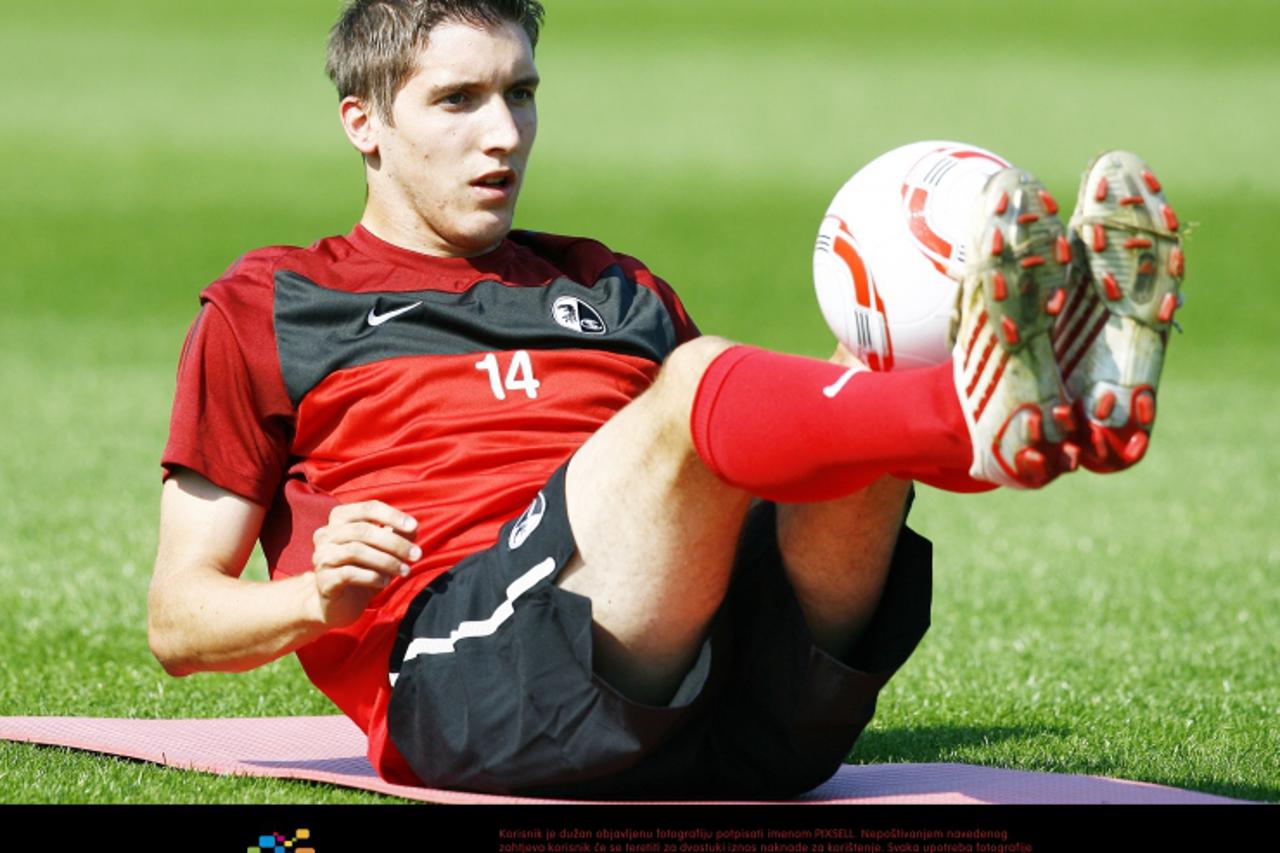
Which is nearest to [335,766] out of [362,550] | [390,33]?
[362,550]

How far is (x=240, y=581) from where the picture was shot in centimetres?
394

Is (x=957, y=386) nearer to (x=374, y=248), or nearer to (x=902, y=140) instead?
(x=374, y=248)

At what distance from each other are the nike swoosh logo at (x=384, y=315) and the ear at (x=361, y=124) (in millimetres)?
545

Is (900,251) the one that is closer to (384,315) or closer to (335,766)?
(384,315)

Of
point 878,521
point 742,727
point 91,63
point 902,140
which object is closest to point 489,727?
point 742,727

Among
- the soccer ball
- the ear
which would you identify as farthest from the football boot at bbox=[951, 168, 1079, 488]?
the ear

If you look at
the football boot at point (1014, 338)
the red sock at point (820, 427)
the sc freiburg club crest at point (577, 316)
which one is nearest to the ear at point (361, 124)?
the sc freiburg club crest at point (577, 316)

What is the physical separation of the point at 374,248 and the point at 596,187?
20682mm

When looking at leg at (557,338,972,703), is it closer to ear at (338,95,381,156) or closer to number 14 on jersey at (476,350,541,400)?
number 14 on jersey at (476,350,541,400)

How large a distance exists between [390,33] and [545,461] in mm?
1182

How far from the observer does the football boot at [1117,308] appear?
3051 mm

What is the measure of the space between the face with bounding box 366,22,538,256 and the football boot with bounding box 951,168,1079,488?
63.6 inches

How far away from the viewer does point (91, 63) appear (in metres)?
31.0

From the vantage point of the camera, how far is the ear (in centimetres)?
462
